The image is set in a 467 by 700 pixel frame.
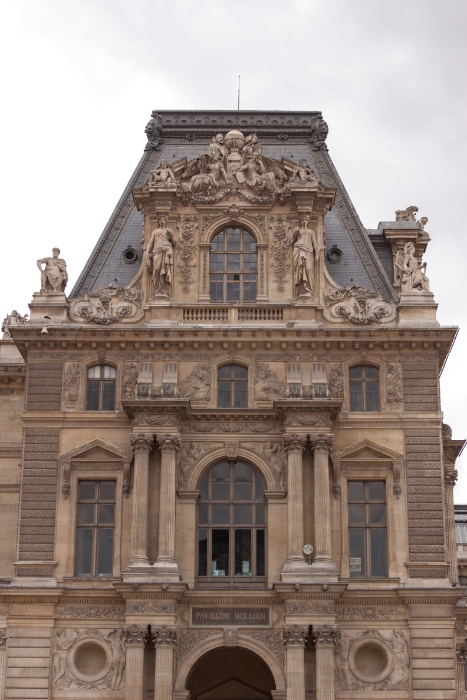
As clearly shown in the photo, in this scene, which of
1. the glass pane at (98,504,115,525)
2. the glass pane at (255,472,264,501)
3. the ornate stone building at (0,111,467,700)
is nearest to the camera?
the ornate stone building at (0,111,467,700)

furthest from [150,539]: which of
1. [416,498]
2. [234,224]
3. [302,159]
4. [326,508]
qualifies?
[302,159]

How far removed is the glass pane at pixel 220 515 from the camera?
44.3 meters

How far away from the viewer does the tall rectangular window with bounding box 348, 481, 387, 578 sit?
43.5 meters

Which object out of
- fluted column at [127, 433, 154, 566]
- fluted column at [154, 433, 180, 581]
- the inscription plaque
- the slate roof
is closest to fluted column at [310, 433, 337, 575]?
the inscription plaque

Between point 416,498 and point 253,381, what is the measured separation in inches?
279

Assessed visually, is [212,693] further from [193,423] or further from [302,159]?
[302,159]

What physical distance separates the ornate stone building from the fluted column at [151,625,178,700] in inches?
2.9

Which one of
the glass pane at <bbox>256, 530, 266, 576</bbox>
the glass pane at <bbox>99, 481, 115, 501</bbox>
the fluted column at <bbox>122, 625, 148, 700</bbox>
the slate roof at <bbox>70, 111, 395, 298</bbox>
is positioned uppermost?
the slate roof at <bbox>70, 111, 395, 298</bbox>

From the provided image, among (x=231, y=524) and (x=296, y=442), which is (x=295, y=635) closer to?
(x=231, y=524)

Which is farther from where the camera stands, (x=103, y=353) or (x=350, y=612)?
(x=103, y=353)

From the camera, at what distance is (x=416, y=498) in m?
43.8

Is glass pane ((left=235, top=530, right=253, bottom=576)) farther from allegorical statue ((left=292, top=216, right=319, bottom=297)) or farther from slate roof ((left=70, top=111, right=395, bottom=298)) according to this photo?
slate roof ((left=70, top=111, right=395, bottom=298))

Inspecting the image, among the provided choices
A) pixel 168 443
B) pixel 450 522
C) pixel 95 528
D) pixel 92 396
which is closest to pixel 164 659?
pixel 95 528

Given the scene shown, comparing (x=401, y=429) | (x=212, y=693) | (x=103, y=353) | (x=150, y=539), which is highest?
(x=103, y=353)
